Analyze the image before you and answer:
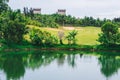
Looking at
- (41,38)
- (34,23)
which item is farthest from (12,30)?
(34,23)

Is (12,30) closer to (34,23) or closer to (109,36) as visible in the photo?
(109,36)

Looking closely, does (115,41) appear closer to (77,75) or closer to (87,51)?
(87,51)

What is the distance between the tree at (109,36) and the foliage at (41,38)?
9.31 m

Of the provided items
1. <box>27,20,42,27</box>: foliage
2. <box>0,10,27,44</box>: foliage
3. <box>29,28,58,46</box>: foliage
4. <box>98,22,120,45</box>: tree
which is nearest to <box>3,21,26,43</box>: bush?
<box>0,10,27,44</box>: foliage

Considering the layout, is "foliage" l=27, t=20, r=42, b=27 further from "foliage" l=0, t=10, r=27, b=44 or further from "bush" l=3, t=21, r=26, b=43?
"bush" l=3, t=21, r=26, b=43

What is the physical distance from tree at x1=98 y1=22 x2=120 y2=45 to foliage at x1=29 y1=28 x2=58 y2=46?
367 inches

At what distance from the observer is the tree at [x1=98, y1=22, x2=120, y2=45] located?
7312 cm

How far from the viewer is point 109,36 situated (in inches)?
2904

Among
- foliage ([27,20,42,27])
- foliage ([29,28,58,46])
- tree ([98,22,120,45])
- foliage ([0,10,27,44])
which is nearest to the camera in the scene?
foliage ([0,10,27,44])

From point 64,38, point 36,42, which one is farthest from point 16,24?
point 64,38

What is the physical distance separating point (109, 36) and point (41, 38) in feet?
43.9

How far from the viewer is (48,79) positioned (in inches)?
1374

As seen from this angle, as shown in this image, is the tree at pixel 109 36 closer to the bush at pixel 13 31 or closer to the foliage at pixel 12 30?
the foliage at pixel 12 30

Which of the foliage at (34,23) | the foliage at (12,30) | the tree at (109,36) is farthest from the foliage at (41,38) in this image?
the foliage at (34,23)
